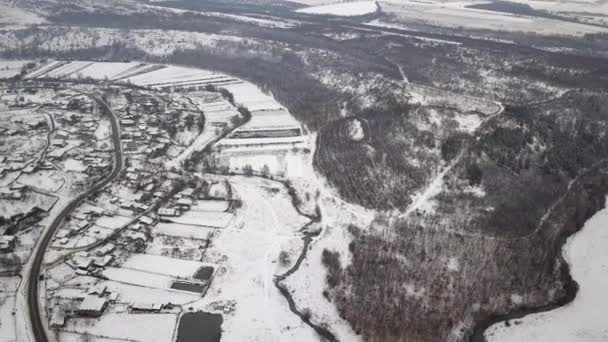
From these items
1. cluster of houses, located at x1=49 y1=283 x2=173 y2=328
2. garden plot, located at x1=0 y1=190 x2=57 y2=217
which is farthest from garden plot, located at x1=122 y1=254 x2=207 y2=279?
Answer: garden plot, located at x1=0 y1=190 x2=57 y2=217

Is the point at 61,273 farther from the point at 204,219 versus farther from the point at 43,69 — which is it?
the point at 43,69

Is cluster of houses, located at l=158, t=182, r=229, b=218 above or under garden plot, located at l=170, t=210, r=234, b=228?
above

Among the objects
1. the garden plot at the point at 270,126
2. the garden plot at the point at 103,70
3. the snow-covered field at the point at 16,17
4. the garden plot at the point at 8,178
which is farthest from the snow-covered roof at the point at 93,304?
the snow-covered field at the point at 16,17

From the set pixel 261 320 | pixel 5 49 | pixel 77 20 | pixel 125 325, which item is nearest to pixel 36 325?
pixel 125 325

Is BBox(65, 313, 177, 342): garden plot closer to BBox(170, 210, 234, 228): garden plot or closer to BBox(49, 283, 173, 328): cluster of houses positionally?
BBox(49, 283, 173, 328): cluster of houses

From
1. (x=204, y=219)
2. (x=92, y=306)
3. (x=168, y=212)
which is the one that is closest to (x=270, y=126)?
(x=204, y=219)

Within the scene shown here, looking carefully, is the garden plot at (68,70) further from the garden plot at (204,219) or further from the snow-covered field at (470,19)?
the snow-covered field at (470,19)
